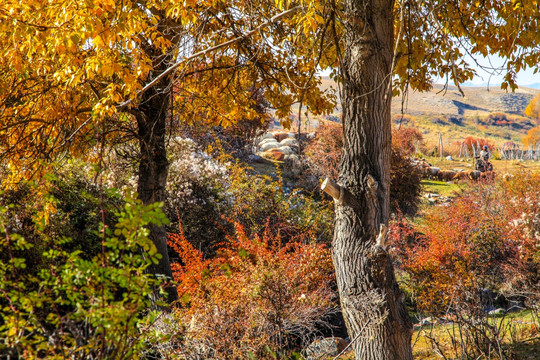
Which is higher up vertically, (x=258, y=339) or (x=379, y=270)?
(x=379, y=270)

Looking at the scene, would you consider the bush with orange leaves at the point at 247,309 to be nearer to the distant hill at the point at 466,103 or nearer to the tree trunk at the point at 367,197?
the tree trunk at the point at 367,197

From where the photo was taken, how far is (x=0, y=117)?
4570 millimetres

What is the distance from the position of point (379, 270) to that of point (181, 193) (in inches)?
209

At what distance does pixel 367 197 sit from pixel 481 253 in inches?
237

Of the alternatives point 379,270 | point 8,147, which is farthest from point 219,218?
point 379,270

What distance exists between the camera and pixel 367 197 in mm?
3971

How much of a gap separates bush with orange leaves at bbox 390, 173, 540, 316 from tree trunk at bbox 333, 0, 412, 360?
13.4 feet

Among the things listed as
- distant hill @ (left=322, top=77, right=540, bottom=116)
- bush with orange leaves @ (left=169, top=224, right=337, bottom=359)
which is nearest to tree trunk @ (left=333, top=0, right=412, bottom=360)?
bush with orange leaves @ (left=169, top=224, right=337, bottom=359)

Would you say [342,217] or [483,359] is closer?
[342,217]

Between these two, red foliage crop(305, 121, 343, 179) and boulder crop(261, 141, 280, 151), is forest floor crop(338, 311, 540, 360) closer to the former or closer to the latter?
red foliage crop(305, 121, 343, 179)

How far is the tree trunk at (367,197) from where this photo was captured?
12.6 ft

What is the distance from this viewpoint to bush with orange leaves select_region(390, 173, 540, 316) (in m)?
7.97

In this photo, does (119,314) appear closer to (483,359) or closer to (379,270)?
(379,270)

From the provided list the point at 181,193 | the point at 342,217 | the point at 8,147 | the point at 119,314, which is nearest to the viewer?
the point at 119,314
